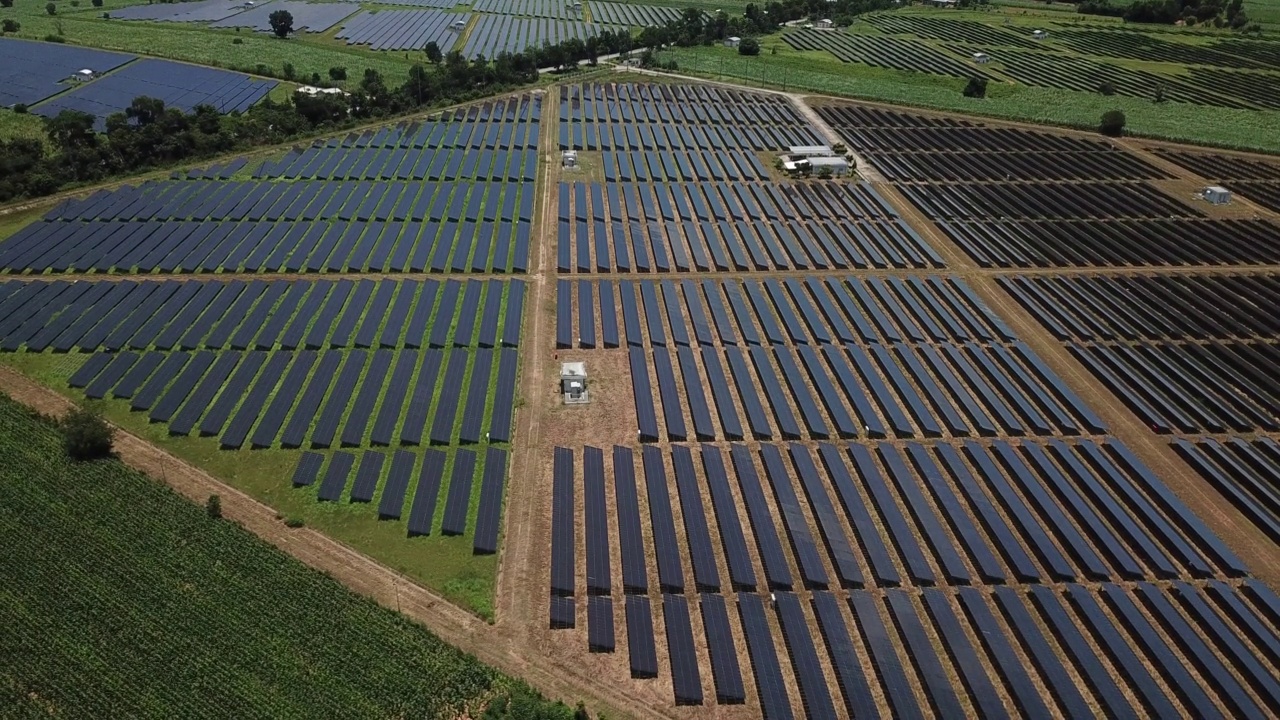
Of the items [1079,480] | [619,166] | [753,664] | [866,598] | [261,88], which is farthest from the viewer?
[261,88]

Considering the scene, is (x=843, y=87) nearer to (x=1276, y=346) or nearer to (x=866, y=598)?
(x=1276, y=346)

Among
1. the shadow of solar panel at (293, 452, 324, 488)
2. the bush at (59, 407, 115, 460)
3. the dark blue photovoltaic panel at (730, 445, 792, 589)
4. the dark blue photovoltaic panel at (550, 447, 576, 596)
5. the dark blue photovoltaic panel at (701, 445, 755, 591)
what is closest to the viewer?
the dark blue photovoltaic panel at (550, 447, 576, 596)

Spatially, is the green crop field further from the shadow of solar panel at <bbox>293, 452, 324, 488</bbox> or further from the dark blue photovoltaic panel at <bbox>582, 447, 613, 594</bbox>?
the dark blue photovoltaic panel at <bbox>582, 447, 613, 594</bbox>

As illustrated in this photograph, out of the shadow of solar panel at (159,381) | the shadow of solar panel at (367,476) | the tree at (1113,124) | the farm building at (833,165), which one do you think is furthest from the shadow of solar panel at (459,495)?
the tree at (1113,124)

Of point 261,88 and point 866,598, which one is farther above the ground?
point 261,88

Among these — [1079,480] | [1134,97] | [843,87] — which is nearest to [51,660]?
[1079,480]

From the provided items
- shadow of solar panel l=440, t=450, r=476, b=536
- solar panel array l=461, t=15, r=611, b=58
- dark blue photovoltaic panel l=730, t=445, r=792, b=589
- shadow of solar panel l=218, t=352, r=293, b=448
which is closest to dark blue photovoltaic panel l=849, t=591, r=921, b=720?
dark blue photovoltaic panel l=730, t=445, r=792, b=589

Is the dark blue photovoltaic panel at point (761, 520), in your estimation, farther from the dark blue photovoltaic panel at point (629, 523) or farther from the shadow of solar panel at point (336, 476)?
the shadow of solar panel at point (336, 476)
